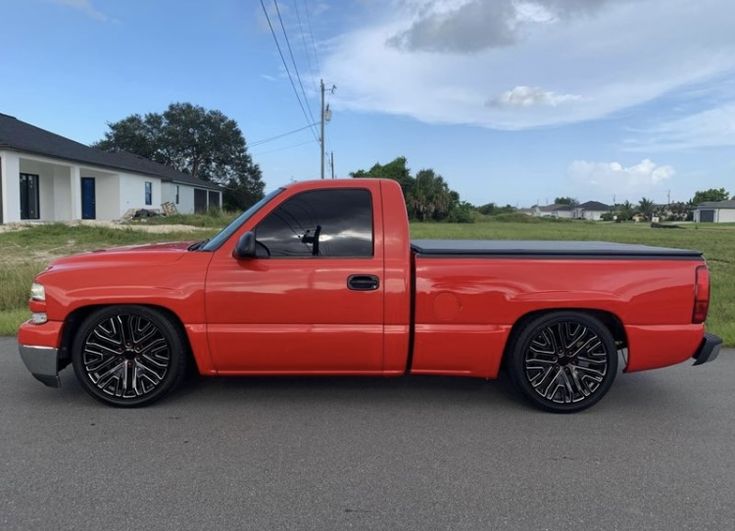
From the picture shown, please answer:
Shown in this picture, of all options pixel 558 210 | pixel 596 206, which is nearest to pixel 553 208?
pixel 558 210

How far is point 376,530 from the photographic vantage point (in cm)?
285

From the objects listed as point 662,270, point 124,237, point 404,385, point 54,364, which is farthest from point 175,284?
point 124,237

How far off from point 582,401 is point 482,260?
4.51ft

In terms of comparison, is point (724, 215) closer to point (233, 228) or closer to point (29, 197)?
point (29, 197)

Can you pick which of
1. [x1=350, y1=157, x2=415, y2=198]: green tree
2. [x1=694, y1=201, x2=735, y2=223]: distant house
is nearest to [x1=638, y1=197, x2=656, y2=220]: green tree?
[x1=694, y1=201, x2=735, y2=223]: distant house

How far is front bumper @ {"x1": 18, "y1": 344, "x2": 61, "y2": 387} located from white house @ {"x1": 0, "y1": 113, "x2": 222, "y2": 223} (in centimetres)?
2209

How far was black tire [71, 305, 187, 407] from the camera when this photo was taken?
4328mm

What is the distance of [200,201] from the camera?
4859 cm

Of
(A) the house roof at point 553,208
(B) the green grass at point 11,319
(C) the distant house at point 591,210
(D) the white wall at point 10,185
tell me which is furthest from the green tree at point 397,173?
(A) the house roof at point 553,208

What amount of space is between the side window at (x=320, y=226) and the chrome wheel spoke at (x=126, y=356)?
1122 millimetres

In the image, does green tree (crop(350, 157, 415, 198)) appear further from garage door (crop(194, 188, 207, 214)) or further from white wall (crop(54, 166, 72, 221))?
white wall (crop(54, 166, 72, 221))


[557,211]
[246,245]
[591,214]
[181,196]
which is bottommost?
[246,245]

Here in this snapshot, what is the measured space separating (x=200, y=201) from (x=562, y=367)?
47.3 meters

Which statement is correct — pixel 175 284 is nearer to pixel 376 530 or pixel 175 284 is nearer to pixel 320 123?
pixel 376 530
